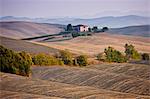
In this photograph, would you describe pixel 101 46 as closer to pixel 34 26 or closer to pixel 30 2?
pixel 34 26

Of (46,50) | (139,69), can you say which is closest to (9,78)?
(139,69)

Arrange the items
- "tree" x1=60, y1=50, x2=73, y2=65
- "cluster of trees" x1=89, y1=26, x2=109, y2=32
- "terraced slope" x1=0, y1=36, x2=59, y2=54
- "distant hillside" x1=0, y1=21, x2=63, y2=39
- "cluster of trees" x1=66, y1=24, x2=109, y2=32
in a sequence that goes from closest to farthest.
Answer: "terraced slope" x1=0, y1=36, x2=59, y2=54 < "tree" x1=60, y1=50, x2=73, y2=65 < "cluster of trees" x1=66, y1=24, x2=109, y2=32 < "distant hillside" x1=0, y1=21, x2=63, y2=39 < "cluster of trees" x1=89, y1=26, x2=109, y2=32

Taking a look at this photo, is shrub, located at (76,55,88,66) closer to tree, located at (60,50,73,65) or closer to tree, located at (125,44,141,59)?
tree, located at (60,50,73,65)

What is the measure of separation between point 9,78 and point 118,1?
14.8 ft

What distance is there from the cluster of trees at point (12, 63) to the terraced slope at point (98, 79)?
42 centimetres

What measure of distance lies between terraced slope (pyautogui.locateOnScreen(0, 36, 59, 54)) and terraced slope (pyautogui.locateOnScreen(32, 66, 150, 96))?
277cm

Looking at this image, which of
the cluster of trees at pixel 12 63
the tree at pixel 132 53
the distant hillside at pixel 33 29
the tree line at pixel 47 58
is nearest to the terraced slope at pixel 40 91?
the cluster of trees at pixel 12 63

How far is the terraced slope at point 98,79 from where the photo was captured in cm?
1049

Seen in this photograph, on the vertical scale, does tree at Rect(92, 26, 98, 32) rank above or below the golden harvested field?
above

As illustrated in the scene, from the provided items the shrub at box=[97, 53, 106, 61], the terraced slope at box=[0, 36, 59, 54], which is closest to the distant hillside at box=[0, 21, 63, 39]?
the terraced slope at box=[0, 36, 59, 54]

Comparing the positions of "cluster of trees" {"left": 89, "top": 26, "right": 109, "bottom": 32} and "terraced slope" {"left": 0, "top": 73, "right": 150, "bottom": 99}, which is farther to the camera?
"cluster of trees" {"left": 89, "top": 26, "right": 109, "bottom": 32}

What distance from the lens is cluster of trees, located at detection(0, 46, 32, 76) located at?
12.2m

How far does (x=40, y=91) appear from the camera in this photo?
9.80m

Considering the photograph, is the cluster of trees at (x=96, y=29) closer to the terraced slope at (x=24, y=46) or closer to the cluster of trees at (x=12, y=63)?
the terraced slope at (x=24, y=46)
